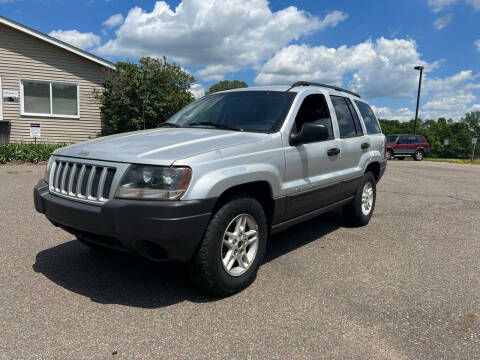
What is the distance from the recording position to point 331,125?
461 centimetres

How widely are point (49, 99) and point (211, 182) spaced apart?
1365cm

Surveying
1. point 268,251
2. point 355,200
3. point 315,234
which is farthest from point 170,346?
point 355,200

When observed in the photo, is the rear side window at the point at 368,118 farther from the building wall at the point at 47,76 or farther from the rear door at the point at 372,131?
the building wall at the point at 47,76

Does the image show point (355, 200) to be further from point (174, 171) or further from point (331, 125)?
point (174, 171)

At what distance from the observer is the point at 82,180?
121 inches

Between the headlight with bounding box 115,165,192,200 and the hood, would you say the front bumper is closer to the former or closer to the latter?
the headlight with bounding box 115,165,192,200

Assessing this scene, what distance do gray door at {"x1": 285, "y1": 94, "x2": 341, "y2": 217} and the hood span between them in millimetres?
528

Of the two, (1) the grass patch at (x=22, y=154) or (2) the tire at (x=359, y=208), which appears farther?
(1) the grass patch at (x=22, y=154)

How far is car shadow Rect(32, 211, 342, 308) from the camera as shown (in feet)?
10.5

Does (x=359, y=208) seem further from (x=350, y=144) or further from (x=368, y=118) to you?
(x=368, y=118)

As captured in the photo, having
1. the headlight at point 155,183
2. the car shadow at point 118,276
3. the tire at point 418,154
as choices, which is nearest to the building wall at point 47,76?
the car shadow at point 118,276

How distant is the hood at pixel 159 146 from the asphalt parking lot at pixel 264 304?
3.81 ft

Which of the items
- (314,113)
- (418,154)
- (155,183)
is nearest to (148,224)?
(155,183)

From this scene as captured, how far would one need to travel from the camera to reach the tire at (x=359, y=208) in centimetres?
541
